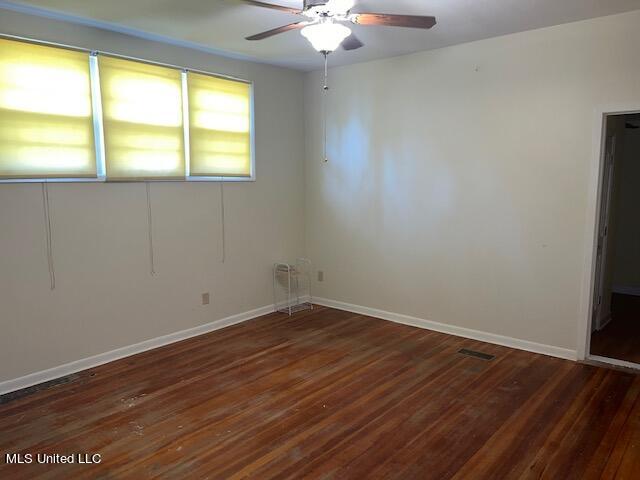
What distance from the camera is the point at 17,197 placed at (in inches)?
131

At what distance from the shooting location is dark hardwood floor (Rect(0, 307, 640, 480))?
251cm

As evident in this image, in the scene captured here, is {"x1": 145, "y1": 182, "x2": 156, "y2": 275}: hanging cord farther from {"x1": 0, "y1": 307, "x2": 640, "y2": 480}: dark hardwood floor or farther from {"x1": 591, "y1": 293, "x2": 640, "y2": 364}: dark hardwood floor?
{"x1": 591, "y1": 293, "x2": 640, "y2": 364}: dark hardwood floor

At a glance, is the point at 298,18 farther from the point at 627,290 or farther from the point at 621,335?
the point at 627,290

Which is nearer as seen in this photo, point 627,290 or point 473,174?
point 473,174

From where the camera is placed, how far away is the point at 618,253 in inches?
245

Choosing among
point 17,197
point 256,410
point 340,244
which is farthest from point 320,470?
point 340,244

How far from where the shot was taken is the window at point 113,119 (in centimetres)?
331

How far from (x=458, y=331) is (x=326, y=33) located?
10.1 feet

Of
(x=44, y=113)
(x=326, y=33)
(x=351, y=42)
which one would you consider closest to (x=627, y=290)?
(x=351, y=42)

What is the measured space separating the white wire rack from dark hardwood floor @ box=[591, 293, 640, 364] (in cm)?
297

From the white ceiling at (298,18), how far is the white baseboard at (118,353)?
2637mm

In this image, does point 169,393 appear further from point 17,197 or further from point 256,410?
point 17,197

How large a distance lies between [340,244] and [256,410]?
262cm

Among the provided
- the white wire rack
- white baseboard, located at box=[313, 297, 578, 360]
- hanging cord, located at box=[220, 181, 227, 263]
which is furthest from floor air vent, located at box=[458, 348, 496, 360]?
hanging cord, located at box=[220, 181, 227, 263]
